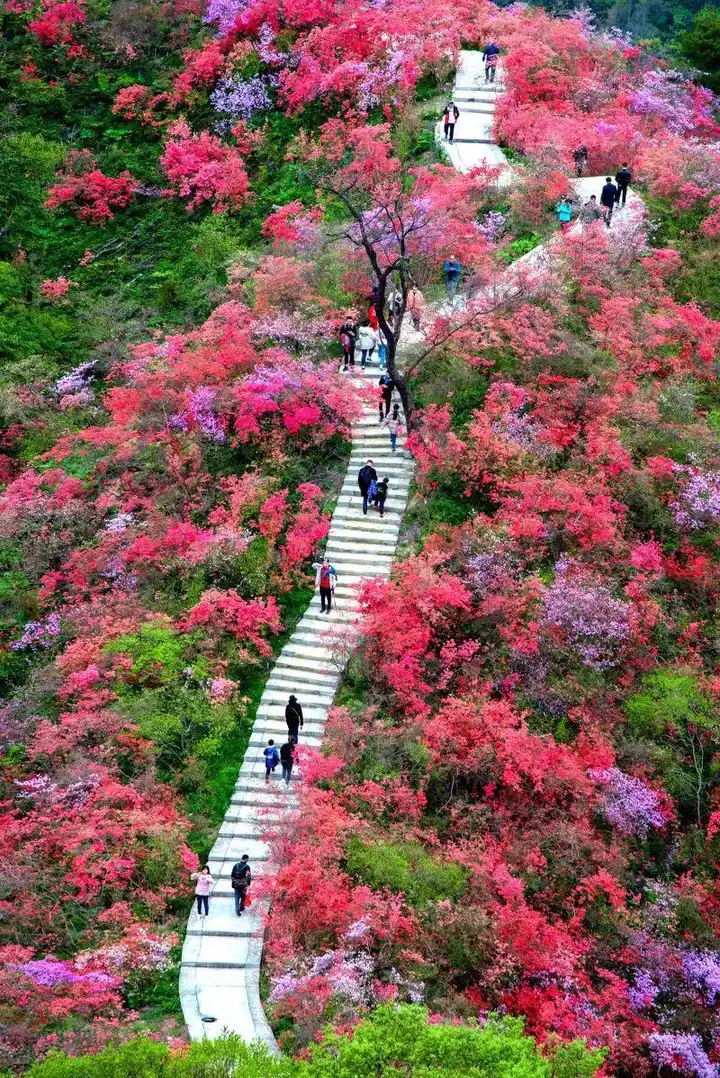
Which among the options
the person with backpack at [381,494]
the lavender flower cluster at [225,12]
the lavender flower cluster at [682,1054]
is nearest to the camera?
the lavender flower cluster at [682,1054]

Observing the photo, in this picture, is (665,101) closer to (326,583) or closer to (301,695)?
(326,583)

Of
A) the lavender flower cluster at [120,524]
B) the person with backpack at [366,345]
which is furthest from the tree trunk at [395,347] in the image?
the lavender flower cluster at [120,524]

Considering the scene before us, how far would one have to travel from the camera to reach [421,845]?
21.5 meters

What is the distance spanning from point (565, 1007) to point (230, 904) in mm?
6552

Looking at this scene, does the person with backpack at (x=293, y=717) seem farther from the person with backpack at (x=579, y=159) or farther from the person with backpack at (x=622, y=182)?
the person with backpack at (x=579, y=159)

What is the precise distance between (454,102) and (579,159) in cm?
642

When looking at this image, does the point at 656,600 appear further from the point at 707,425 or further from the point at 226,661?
the point at 226,661

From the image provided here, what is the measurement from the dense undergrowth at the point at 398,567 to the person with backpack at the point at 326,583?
849 mm

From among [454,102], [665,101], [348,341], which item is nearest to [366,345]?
[348,341]

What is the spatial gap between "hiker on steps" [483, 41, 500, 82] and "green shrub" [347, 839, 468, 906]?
30.9 meters

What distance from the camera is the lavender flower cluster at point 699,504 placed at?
2720 centimetres

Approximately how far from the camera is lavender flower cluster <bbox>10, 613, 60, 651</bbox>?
27469 mm

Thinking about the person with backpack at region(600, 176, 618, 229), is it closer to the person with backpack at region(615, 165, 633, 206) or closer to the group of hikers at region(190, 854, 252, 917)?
the person with backpack at region(615, 165, 633, 206)

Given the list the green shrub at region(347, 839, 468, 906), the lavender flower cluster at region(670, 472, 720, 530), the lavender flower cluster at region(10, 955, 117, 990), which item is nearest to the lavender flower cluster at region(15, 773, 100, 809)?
the lavender flower cluster at region(10, 955, 117, 990)
